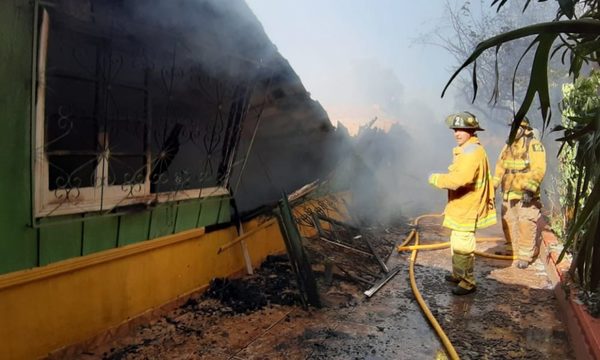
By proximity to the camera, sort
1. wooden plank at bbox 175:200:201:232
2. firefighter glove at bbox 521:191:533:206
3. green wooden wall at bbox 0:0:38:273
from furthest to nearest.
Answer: firefighter glove at bbox 521:191:533:206 → wooden plank at bbox 175:200:201:232 → green wooden wall at bbox 0:0:38:273

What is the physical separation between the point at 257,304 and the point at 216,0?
3.09 meters

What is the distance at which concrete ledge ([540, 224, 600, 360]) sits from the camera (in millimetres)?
3297

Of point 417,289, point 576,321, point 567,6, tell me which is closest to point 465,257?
point 417,289

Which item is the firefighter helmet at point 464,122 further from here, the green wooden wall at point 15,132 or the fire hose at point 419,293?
the green wooden wall at point 15,132

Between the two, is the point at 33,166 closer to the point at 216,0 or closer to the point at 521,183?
the point at 216,0

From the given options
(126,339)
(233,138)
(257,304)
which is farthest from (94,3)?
(257,304)

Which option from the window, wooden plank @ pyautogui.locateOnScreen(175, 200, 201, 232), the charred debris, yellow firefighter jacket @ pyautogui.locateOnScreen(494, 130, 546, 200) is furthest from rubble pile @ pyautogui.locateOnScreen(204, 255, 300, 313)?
yellow firefighter jacket @ pyautogui.locateOnScreen(494, 130, 546, 200)

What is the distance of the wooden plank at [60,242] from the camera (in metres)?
2.97

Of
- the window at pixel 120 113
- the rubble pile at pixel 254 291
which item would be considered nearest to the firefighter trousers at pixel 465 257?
the rubble pile at pixel 254 291

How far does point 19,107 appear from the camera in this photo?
2.71 m

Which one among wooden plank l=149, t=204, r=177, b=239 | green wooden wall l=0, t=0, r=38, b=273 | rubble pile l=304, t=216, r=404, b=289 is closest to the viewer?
green wooden wall l=0, t=0, r=38, b=273

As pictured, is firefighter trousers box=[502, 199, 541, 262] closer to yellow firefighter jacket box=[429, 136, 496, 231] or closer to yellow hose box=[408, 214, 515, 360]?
yellow hose box=[408, 214, 515, 360]

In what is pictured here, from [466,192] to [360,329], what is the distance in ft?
7.66

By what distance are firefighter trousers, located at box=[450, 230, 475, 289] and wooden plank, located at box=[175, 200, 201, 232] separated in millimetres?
3261
